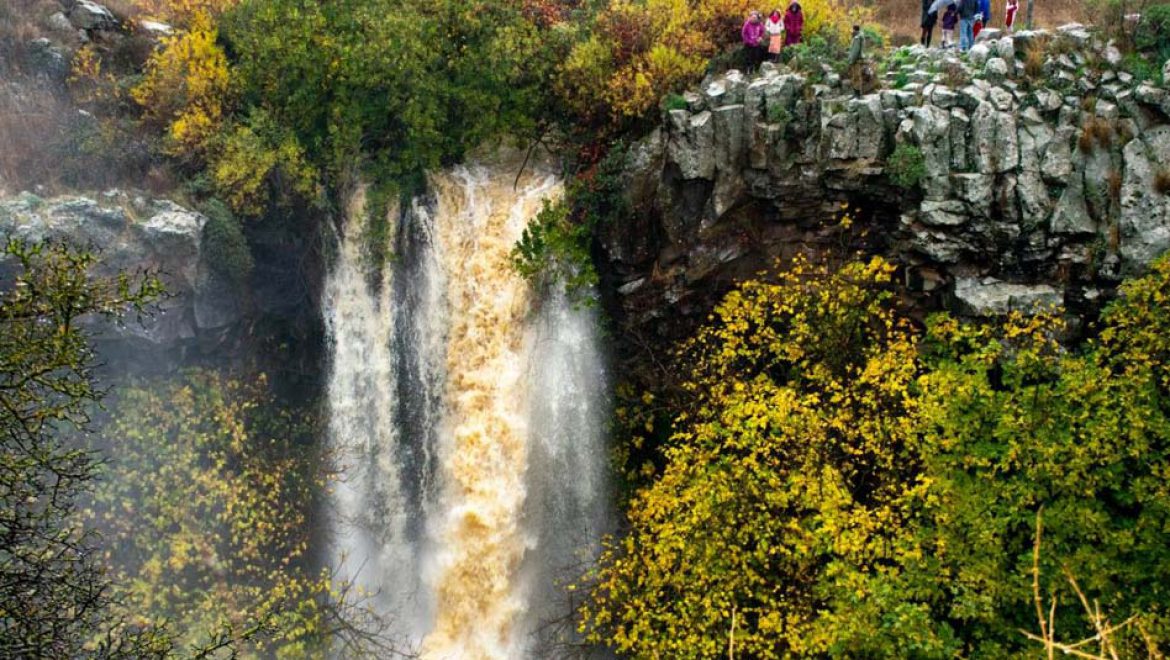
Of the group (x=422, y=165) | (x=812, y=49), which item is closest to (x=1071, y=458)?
(x=812, y=49)

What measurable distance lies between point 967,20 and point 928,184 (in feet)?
14.0

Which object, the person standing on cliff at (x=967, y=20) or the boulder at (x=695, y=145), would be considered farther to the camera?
the person standing on cliff at (x=967, y=20)

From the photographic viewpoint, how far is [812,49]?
17.2m

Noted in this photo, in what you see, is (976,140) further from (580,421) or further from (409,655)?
(409,655)

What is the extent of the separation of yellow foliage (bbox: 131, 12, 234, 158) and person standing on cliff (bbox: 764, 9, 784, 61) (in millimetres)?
11636

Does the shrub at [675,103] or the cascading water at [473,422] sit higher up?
the shrub at [675,103]

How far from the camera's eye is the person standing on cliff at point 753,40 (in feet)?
58.5

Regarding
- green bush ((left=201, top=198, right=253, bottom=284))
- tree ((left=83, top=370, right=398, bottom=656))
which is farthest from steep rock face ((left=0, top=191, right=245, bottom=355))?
tree ((left=83, top=370, right=398, bottom=656))

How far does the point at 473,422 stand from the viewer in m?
18.4

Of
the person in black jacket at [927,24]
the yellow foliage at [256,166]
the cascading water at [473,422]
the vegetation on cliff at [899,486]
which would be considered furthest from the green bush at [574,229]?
the person in black jacket at [927,24]

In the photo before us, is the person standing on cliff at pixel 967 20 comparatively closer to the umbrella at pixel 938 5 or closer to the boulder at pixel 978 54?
the umbrella at pixel 938 5

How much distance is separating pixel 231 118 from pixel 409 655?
→ 40.0ft

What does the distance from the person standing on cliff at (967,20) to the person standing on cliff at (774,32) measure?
3458 millimetres

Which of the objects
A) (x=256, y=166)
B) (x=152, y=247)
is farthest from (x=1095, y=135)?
(x=152, y=247)
